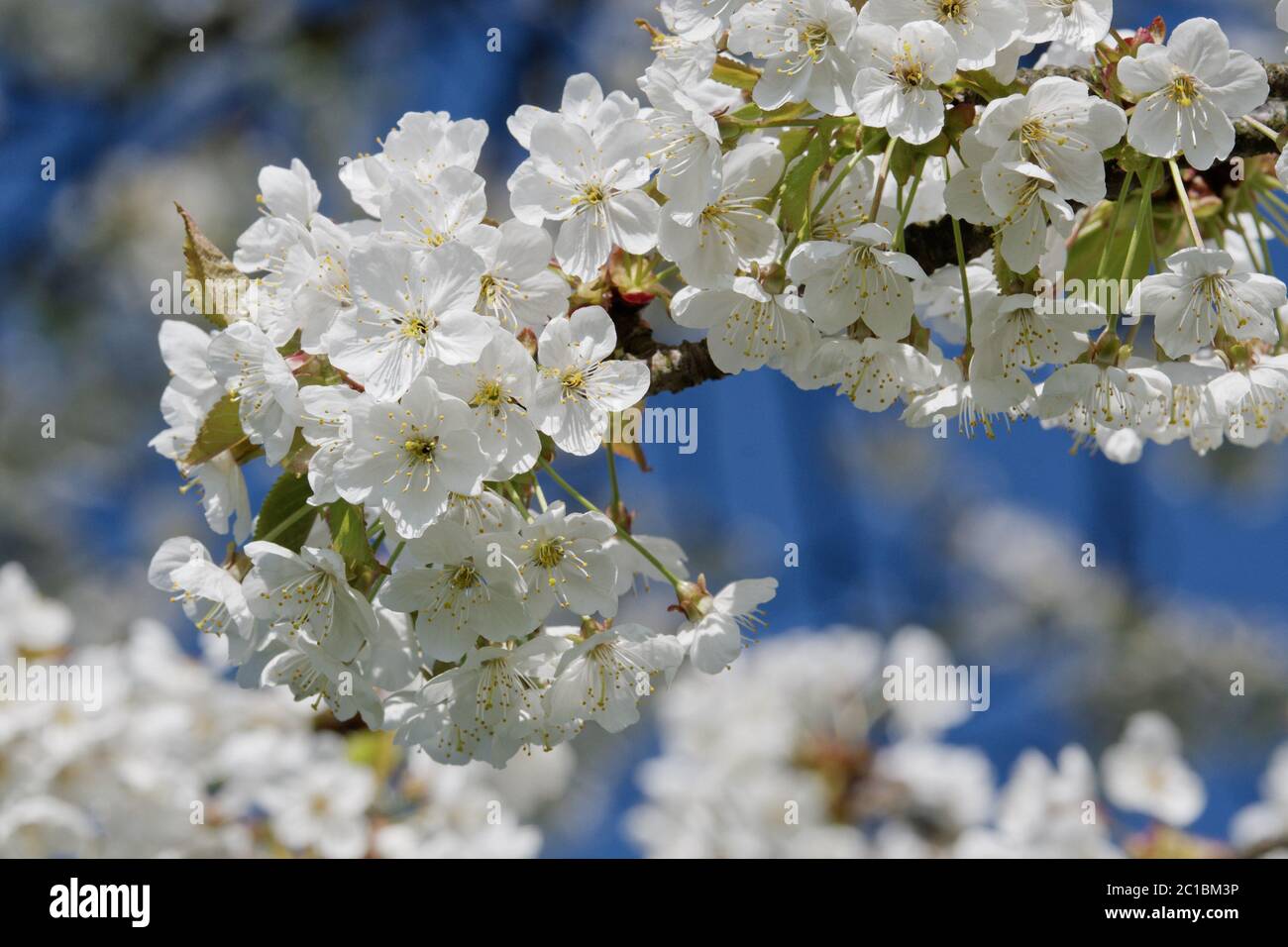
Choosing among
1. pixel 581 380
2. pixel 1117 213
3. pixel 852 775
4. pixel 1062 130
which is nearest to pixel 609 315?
pixel 581 380

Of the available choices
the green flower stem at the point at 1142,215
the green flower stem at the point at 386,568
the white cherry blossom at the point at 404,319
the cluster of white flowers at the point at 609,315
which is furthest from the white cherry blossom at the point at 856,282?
the green flower stem at the point at 386,568

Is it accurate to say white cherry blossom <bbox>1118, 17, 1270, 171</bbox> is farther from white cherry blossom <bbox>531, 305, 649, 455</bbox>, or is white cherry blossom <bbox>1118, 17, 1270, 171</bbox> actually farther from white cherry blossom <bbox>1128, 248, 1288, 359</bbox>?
white cherry blossom <bbox>531, 305, 649, 455</bbox>

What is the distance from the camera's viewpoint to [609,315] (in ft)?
5.43

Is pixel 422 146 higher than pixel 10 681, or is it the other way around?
pixel 422 146

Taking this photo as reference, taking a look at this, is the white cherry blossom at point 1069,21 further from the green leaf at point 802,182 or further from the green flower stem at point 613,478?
the green flower stem at point 613,478

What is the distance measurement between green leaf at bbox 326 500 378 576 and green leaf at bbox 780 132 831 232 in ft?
2.33

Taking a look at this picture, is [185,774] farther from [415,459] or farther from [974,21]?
[974,21]

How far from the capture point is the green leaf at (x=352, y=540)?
1.61 metres

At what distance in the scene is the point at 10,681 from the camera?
3123mm

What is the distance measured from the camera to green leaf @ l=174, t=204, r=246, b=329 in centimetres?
167

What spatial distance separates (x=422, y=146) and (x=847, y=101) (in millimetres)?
599

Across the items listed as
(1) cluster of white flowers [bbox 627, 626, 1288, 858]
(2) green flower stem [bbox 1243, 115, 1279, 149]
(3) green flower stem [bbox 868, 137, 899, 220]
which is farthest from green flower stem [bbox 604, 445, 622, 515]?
(1) cluster of white flowers [bbox 627, 626, 1288, 858]

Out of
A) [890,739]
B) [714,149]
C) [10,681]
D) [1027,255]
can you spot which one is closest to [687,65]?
[714,149]

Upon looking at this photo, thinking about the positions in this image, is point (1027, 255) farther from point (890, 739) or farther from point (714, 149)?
point (890, 739)
